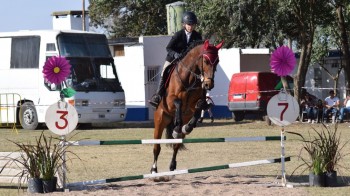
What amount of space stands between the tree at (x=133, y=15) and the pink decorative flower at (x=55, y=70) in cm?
4614

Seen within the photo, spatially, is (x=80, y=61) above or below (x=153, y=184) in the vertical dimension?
above

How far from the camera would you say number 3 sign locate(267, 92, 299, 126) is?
12.5 meters

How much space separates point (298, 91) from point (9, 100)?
37.3 feet

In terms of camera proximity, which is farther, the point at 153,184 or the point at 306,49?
the point at 306,49

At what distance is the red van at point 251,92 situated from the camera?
36.8 m

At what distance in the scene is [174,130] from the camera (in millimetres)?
14078

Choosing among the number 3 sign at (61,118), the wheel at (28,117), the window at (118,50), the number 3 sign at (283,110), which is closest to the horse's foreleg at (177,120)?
the number 3 sign at (283,110)

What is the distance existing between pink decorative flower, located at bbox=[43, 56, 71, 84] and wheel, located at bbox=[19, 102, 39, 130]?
19213 mm

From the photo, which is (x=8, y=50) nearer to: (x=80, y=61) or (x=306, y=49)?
(x=80, y=61)

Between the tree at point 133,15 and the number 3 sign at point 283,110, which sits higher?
the tree at point 133,15

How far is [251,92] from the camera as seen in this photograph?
37.0m

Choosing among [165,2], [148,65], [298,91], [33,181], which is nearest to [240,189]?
[33,181]

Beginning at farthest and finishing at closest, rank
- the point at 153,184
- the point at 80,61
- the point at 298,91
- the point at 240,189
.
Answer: the point at 298,91 < the point at 80,61 < the point at 153,184 < the point at 240,189

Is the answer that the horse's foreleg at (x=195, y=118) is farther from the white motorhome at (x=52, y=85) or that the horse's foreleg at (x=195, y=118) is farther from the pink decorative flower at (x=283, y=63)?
the white motorhome at (x=52, y=85)
